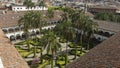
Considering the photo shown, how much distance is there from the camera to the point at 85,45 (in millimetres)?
61938

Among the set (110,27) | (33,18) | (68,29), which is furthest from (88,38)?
(33,18)

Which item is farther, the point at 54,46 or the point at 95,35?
the point at 95,35

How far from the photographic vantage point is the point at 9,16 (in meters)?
77.0

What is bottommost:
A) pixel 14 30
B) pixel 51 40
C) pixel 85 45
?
pixel 85 45

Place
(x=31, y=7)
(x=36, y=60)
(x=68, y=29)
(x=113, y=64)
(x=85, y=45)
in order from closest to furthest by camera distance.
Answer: (x=113, y=64), (x=36, y=60), (x=68, y=29), (x=85, y=45), (x=31, y=7)

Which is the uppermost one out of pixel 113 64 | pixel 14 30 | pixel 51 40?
pixel 113 64

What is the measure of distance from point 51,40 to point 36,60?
931 cm

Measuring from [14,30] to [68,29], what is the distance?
82.9 ft

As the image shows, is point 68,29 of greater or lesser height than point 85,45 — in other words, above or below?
above

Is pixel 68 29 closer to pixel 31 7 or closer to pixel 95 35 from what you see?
pixel 95 35

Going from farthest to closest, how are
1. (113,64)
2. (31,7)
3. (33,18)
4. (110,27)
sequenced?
(31,7)
(110,27)
(33,18)
(113,64)

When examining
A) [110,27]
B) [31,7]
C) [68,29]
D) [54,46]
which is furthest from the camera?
[31,7]

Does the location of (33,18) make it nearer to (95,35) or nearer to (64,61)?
(64,61)

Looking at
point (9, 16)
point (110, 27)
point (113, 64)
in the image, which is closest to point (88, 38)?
point (110, 27)
